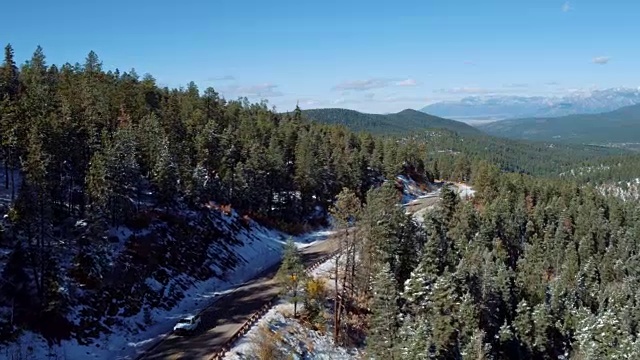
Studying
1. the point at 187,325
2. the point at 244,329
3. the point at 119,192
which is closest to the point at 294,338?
the point at 244,329

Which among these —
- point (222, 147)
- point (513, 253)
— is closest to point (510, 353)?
point (513, 253)

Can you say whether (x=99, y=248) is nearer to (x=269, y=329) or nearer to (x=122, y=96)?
(x=269, y=329)

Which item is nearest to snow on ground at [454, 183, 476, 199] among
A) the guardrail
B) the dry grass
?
the guardrail

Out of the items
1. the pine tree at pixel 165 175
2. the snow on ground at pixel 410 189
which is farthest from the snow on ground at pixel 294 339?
the snow on ground at pixel 410 189

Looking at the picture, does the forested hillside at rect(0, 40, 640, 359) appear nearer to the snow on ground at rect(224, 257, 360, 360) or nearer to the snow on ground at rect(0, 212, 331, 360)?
the snow on ground at rect(0, 212, 331, 360)

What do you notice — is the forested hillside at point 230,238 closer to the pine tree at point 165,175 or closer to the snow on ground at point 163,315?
the pine tree at point 165,175

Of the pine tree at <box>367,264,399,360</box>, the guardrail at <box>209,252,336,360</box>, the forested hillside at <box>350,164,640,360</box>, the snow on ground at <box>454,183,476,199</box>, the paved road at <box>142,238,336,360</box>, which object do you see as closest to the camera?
the guardrail at <box>209,252,336,360</box>
